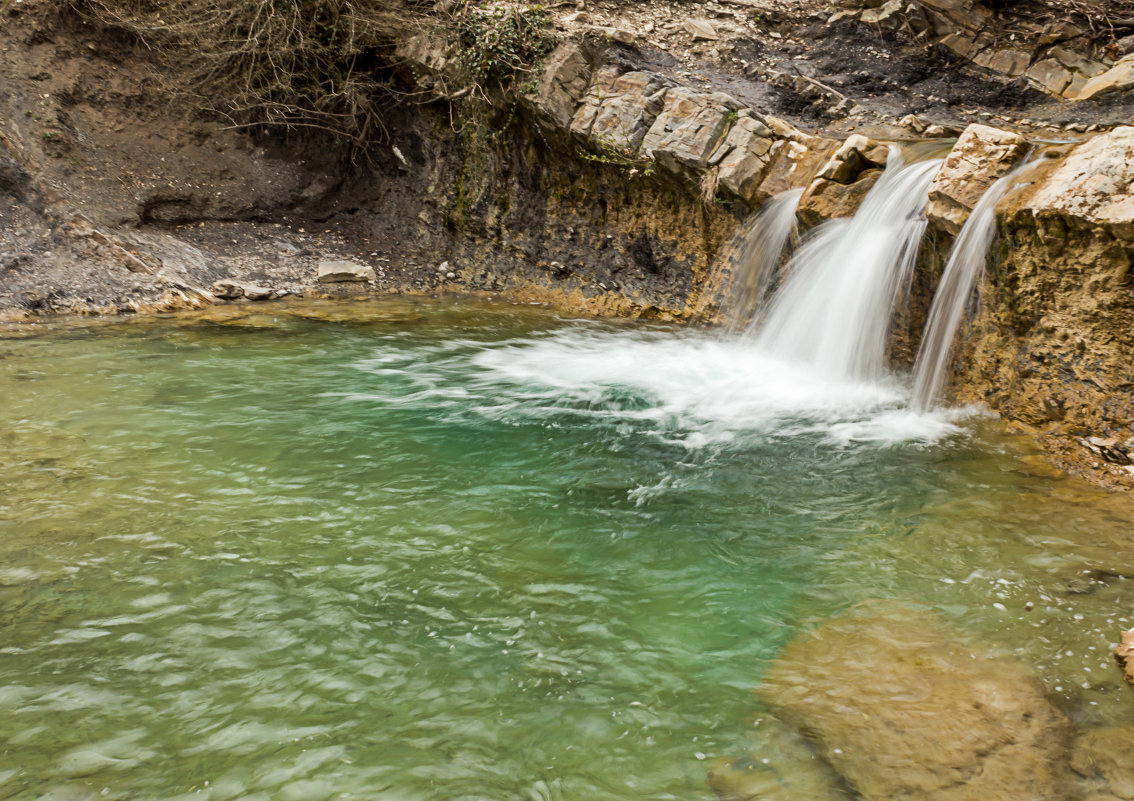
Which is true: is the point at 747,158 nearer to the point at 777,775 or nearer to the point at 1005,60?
the point at 1005,60

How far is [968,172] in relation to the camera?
19.7 feet

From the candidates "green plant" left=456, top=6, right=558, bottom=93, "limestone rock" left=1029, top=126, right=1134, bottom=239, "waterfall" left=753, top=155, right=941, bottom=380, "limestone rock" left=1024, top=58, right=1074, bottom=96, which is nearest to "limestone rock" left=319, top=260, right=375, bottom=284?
"green plant" left=456, top=6, right=558, bottom=93

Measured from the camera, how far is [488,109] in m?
9.80

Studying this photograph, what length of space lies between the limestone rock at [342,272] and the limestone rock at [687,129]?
404 cm

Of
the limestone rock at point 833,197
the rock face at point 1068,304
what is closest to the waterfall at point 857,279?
the limestone rock at point 833,197

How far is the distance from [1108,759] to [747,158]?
6427 millimetres

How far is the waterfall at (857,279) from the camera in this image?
21.7 ft

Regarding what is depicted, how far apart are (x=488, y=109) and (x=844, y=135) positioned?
4361 millimetres

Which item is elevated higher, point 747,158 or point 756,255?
point 747,158

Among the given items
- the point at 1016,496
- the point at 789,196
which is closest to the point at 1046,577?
the point at 1016,496

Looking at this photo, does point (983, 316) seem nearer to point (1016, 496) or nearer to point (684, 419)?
point (1016, 496)

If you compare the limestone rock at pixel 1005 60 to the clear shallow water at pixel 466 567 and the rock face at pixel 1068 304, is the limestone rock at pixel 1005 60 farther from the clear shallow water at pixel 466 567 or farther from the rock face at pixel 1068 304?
the clear shallow water at pixel 466 567

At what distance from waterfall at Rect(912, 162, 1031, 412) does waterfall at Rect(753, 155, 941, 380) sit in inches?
16.6

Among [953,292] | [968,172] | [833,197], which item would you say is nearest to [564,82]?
[833,197]
